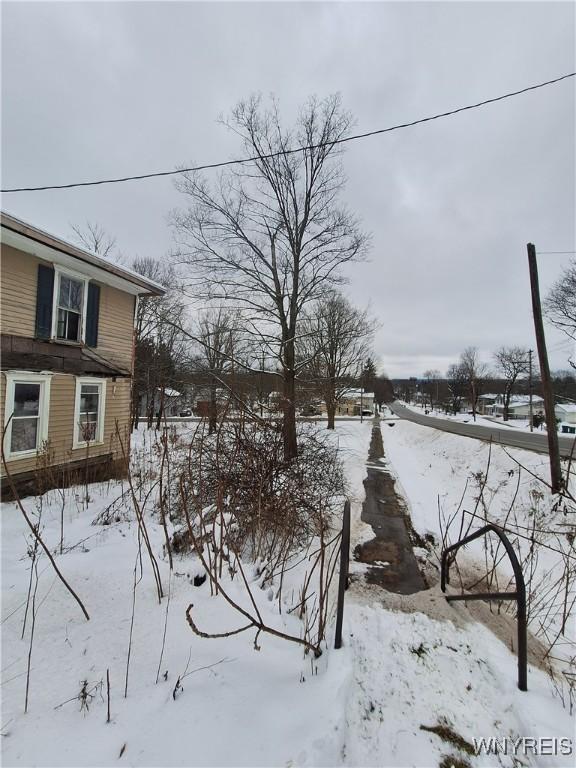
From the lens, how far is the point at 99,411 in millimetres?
8875

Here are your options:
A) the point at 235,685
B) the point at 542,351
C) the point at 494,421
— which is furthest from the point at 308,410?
the point at 494,421

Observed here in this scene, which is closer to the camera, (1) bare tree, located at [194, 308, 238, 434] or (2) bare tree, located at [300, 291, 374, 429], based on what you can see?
(1) bare tree, located at [194, 308, 238, 434]

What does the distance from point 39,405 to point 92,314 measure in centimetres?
271

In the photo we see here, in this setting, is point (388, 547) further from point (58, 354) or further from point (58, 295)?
point (58, 295)

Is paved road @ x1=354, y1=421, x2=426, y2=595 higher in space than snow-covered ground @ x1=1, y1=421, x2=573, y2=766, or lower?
lower

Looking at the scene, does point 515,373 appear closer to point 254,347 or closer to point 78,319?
point 254,347

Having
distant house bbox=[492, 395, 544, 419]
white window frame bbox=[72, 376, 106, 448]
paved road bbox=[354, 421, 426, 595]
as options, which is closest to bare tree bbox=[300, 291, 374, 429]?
paved road bbox=[354, 421, 426, 595]

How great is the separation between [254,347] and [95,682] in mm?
8639

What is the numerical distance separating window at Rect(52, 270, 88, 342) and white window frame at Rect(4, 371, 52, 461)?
3.79 ft

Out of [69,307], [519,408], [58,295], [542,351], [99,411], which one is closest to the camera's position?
[58,295]

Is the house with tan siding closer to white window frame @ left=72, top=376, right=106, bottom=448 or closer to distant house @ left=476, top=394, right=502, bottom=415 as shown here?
A: white window frame @ left=72, top=376, right=106, bottom=448

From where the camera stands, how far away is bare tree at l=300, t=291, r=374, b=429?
1326 cm

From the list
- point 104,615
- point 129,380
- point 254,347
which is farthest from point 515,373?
point 104,615

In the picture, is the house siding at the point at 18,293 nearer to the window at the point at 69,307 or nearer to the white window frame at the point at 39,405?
the window at the point at 69,307
